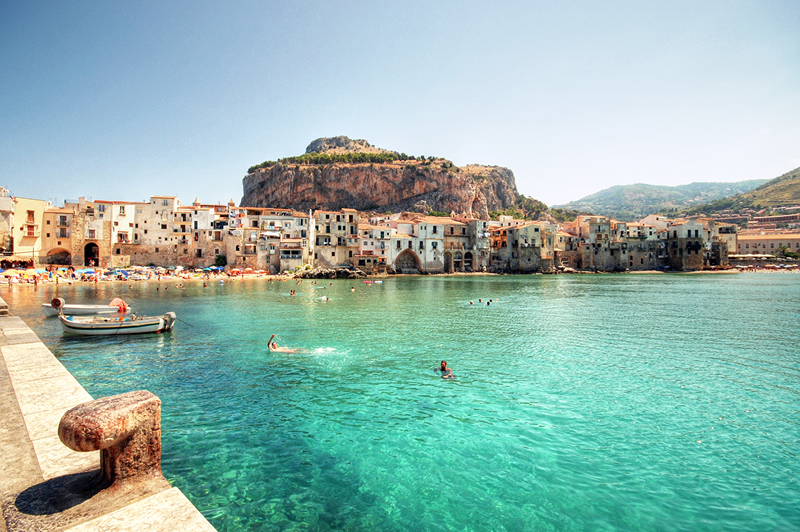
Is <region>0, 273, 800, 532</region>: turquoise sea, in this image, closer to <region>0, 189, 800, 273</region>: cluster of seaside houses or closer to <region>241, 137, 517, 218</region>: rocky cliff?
<region>0, 189, 800, 273</region>: cluster of seaside houses

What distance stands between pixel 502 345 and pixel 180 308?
24.4 m

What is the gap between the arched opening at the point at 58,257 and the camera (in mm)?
59281

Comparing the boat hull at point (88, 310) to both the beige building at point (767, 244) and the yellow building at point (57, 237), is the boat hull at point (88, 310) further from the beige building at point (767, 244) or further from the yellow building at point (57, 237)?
the beige building at point (767, 244)

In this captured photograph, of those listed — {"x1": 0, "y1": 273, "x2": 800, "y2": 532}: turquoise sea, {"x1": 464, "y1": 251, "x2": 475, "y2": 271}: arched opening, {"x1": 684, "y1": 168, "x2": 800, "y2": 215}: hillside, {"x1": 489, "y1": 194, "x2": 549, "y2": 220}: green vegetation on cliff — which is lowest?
{"x1": 0, "y1": 273, "x2": 800, "y2": 532}: turquoise sea

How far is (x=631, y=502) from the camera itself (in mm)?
6945

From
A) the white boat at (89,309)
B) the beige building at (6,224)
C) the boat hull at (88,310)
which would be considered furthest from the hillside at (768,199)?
the beige building at (6,224)

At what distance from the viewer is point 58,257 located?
199ft

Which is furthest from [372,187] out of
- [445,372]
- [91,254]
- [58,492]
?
[58,492]

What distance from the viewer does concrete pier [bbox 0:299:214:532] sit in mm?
3529

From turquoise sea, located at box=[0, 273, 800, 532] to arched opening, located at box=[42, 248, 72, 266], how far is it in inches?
2031

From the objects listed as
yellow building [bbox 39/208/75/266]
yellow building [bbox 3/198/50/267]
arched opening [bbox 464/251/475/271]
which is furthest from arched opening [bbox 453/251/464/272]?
yellow building [bbox 3/198/50/267]

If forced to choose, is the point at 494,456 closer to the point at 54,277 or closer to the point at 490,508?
the point at 490,508

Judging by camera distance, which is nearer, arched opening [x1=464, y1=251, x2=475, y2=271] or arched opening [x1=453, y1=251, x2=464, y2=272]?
arched opening [x1=453, y1=251, x2=464, y2=272]

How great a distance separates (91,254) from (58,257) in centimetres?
405
